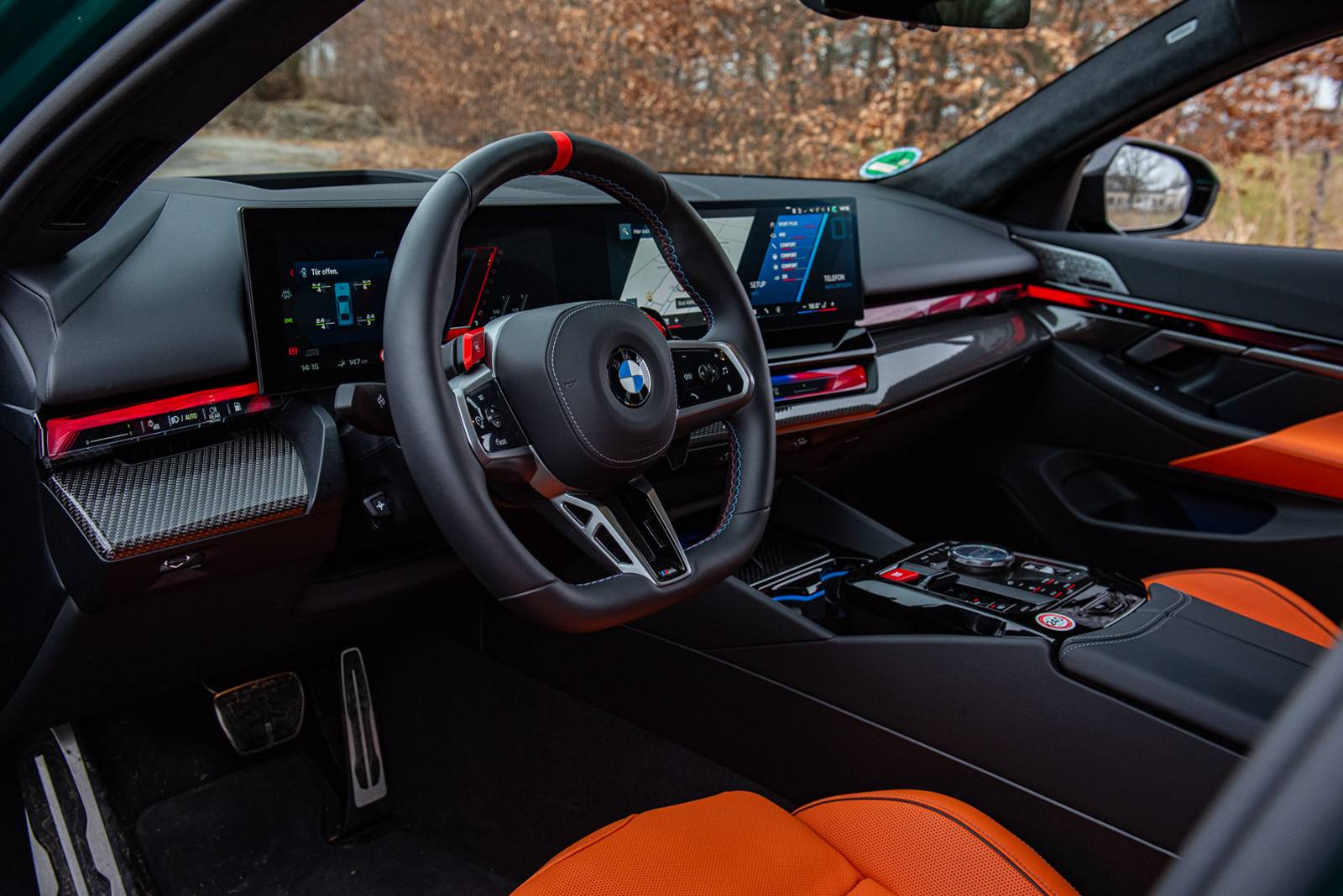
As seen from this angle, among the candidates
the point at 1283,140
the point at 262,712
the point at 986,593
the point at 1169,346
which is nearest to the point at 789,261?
the point at 986,593

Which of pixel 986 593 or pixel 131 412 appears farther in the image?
pixel 986 593

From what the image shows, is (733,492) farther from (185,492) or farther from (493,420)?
(185,492)

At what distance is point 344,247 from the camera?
4.80ft

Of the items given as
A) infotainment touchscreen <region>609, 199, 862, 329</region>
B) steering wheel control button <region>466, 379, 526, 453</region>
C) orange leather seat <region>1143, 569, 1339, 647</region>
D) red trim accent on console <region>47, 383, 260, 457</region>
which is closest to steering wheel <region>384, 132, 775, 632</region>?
steering wheel control button <region>466, 379, 526, 453</region>

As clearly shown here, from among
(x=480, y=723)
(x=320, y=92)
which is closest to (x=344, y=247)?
(x=480, y=723)

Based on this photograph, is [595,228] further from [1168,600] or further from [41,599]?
[1168,600]

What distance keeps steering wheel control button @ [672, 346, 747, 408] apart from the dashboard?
16 cm

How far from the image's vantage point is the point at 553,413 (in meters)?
1.20

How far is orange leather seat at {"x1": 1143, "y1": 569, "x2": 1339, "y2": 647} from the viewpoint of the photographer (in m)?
1.81

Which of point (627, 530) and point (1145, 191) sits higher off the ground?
point (1145, 191)

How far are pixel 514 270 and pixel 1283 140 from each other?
3.97 m

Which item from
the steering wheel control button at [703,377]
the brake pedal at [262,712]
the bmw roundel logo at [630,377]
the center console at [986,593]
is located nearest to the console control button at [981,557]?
the center console at [986,593]

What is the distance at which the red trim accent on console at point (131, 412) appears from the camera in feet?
4.13

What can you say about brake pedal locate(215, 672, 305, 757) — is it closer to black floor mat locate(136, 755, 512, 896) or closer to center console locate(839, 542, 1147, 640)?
black floor mat locate(136, 755, 512, 896)
